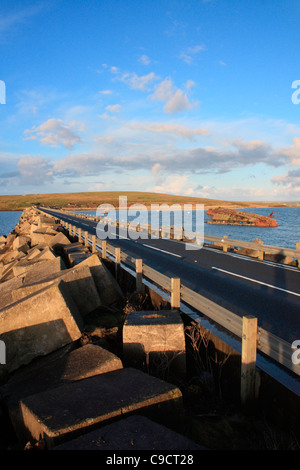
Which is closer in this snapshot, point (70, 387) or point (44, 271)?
point (70, 387)

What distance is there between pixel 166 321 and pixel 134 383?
1278 mm

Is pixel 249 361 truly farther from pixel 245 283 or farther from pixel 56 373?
pixel 245 283

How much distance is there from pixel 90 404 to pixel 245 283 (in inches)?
306

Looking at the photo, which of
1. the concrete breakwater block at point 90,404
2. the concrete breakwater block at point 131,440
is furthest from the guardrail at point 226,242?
the concrete breakwater block at point 131,440

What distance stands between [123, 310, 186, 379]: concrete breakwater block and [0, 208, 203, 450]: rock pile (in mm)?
392

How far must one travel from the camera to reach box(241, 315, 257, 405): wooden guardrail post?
3.72m

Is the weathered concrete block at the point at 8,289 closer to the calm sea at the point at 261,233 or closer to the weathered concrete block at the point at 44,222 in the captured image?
the weathered concrete block at the point at 44,222

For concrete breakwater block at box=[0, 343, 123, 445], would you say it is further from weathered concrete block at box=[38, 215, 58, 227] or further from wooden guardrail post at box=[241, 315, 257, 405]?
weathered concrete block at box=[38, 215, 58, 227]

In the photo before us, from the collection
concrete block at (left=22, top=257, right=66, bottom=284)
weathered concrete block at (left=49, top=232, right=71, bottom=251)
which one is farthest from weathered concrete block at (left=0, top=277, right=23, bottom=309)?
weathered concrete block at (left=49, top=232, right=71, bottom=251)

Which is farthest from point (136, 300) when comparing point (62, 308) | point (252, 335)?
point (252, 335)

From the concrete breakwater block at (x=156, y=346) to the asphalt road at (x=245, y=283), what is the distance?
7.46ft

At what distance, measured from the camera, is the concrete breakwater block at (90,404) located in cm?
292

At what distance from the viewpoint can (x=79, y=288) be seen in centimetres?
666

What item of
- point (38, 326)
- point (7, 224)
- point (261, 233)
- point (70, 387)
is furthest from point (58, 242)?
point (7, 224)
